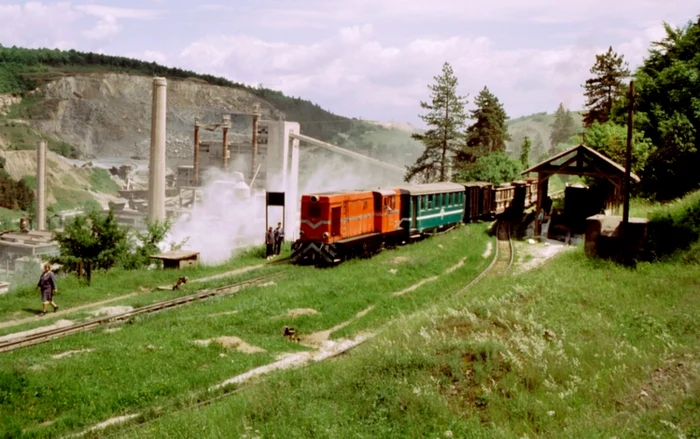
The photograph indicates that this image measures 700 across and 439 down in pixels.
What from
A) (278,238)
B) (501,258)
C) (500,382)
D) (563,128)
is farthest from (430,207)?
(563,128)

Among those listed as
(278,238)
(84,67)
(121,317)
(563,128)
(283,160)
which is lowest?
(121,317)

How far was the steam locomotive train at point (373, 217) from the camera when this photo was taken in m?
26.1

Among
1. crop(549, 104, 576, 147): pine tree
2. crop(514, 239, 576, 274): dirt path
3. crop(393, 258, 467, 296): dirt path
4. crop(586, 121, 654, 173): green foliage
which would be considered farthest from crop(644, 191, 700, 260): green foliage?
crop(549, 104, 576, 147): pine tree

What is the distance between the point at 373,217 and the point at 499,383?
59.2 ft

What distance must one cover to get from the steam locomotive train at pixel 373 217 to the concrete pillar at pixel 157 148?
23465mm

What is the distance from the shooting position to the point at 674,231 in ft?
67.1

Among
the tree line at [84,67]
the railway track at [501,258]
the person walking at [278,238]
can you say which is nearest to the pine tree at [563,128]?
the tree line at [84,67]

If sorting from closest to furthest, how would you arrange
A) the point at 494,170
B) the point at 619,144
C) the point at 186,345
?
the point at 186,345 < the point at 619,144 < the point at 494,170

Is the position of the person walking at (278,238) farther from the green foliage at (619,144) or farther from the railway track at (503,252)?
the green foliage at (619,144)

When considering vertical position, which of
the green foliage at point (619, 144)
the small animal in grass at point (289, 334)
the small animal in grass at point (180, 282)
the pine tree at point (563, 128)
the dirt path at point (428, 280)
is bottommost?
the small animal in grass at point (289, 334)

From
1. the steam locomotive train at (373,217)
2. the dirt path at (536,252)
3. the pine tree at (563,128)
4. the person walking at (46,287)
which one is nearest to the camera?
the person walking at (46,287)

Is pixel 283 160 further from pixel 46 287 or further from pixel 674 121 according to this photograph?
pixel 46 287

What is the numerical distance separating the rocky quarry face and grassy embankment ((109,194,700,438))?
13817cm

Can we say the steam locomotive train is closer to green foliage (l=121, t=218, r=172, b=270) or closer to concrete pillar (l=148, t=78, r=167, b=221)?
green foliage (l=121, t=218, r=172, b=270)
